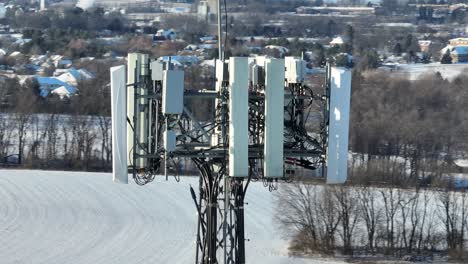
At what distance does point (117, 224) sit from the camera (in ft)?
78.2

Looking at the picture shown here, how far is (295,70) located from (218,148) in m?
0.73

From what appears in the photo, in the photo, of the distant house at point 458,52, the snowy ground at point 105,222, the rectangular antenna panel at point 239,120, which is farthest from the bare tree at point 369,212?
the distant house at point 458,52

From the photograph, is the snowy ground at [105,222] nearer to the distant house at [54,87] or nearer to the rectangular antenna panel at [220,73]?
the rectangular antenna panel at [220,73]

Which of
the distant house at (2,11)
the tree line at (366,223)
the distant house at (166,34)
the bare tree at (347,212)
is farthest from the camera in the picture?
the distant house at (2,11)

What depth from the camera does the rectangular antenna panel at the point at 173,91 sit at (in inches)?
293

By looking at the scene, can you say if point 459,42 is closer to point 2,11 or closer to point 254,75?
point 2,11

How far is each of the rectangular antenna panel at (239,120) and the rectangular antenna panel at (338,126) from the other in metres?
0.55

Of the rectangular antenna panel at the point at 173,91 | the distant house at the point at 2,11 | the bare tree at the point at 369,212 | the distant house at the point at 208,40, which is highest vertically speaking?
the rectangular antenna panel at the point at 173,91

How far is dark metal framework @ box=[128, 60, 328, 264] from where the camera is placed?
25.1ft

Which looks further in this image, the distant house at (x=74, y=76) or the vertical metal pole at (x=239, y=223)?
the distant house at (x=74, y=76)

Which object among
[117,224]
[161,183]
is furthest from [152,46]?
[117,224]

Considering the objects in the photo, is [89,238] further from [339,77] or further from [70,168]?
[339,77]

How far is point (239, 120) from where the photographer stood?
7.44m

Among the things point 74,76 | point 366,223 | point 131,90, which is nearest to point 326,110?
point 131,90
